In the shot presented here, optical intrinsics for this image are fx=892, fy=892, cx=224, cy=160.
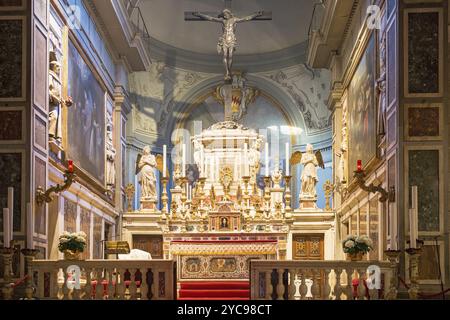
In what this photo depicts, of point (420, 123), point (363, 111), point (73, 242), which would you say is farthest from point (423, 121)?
point (73, 242)

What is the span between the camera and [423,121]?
12.9m

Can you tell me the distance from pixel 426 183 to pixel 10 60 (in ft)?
20.7

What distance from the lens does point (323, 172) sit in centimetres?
2708

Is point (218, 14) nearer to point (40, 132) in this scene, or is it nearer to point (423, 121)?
point (40, 132)

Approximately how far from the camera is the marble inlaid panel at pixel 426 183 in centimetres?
1265

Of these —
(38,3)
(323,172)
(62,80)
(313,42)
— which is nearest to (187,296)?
(62,80)

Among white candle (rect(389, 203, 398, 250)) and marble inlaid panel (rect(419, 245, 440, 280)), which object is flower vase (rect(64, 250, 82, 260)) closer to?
white candle (rect(389, 203, 398, 250))

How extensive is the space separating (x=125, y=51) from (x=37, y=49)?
9.73m

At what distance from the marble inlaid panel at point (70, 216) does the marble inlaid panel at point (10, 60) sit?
3.86 m

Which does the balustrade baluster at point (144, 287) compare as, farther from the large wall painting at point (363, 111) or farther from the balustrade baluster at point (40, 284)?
the large wall painting at point (363, 111)

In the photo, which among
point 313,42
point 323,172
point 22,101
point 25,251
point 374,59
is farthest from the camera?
point 323,172

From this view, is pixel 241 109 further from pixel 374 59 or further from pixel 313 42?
pixel 374 59

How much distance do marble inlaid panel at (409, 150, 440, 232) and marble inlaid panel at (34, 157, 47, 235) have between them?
5.53 metres

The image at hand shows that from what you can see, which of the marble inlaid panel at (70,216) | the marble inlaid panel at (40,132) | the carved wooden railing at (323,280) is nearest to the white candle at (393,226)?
the carved wooden railing at (323,280)
